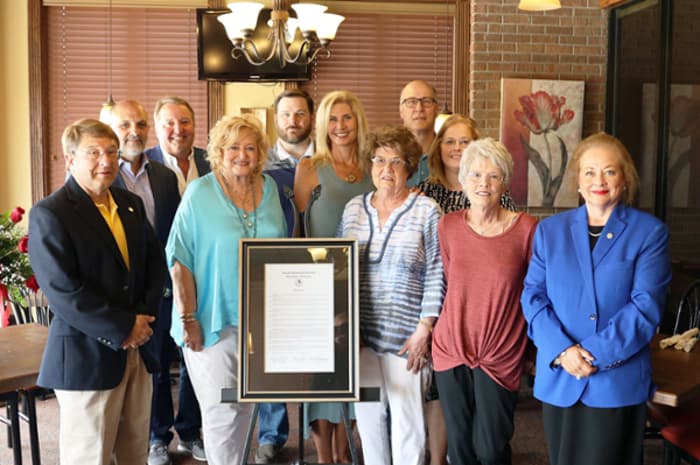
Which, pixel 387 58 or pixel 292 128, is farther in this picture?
pixel 387 58

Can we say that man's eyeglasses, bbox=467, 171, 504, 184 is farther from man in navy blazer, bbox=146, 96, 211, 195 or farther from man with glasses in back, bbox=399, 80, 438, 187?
man in navy blazer, bbox=146, 96, 211, 195

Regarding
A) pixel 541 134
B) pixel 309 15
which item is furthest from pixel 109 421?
pixel 541 134

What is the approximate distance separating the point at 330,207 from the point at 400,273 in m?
0.53

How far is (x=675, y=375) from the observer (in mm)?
2637

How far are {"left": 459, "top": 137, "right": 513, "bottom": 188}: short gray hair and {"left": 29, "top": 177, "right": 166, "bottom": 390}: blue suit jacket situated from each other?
133 centimetres

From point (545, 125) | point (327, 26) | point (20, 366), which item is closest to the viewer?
point (20, 366)

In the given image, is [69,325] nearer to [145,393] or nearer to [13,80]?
[145,393]

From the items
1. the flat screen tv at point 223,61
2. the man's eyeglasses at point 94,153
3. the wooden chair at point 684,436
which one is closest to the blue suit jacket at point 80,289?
the man's eyeglasses at point 94,153

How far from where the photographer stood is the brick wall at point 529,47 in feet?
18.6

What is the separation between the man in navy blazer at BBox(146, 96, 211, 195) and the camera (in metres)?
3.91

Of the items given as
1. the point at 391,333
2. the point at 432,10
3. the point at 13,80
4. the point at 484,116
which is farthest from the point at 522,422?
the point at 13,80

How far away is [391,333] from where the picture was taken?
2889mm

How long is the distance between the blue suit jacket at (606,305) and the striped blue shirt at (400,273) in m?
0.49

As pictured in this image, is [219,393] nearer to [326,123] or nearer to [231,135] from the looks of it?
[231,135]
